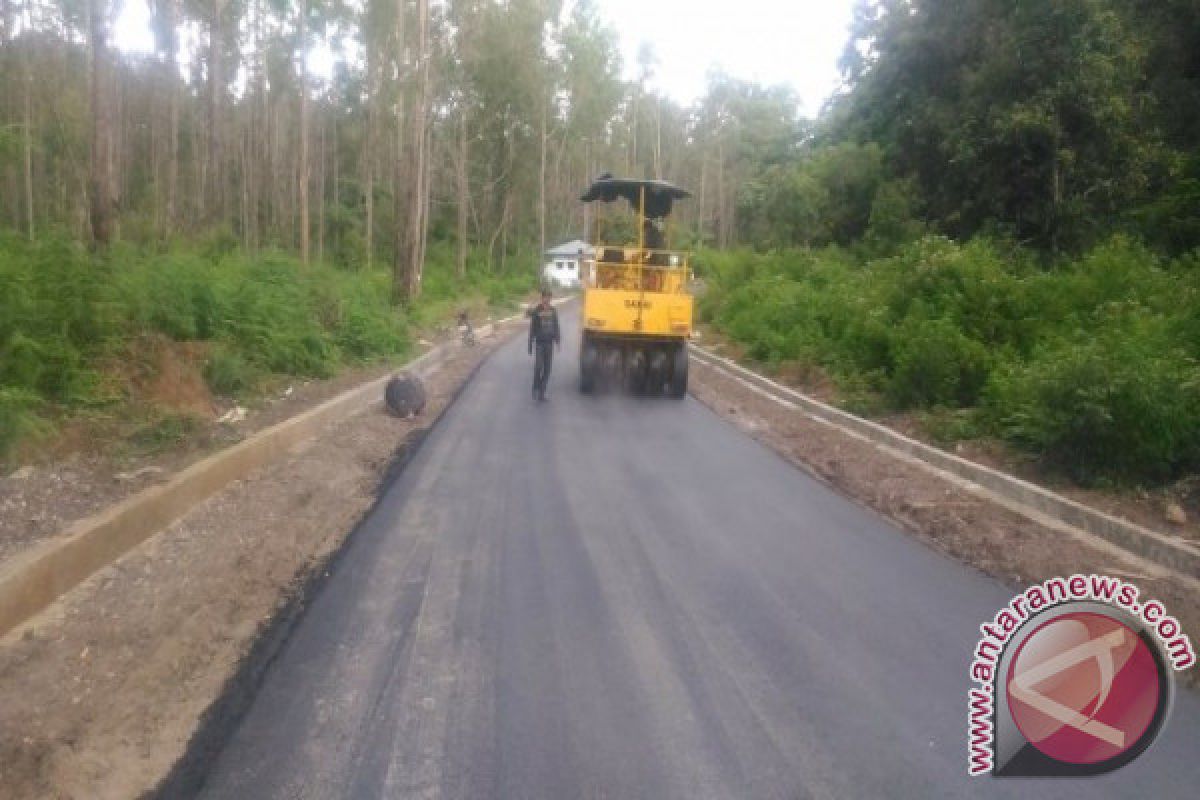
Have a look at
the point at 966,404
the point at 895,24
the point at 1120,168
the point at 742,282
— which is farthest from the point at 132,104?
the point at 966,404

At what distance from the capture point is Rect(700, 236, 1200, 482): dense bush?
8.95 meters

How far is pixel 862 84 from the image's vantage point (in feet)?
111

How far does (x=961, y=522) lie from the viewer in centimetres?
841

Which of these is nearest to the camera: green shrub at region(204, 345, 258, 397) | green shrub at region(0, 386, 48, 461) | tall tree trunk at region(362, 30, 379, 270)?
green shrub at region(0, 386, 48, 461)

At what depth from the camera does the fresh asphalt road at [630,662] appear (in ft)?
13.4

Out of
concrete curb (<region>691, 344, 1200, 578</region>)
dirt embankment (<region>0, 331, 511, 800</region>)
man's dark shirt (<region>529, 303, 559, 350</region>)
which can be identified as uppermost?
man's dark shirt (<region>529, 303, 559, 350</region>)

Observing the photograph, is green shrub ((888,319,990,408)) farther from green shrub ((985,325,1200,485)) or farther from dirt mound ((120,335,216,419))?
dirt mound ((120,335,216,419))

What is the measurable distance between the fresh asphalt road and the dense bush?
2382 mm

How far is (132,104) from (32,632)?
52.5 m

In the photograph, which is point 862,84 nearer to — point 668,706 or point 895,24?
point 895,24

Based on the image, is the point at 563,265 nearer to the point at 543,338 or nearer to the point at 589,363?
the point at 589,363

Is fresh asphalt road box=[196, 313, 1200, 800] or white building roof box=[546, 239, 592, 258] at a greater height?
white building roof box=[546, 239, 592, 258]

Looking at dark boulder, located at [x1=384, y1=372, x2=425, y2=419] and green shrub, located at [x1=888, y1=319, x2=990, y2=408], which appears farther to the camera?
dark boulder, located at [x1=384, y1=372, x2=425, y2=419]

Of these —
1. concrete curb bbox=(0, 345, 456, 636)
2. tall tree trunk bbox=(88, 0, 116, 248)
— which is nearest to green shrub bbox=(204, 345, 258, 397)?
concrete curb bbox=(0, 345, 456, 636)
